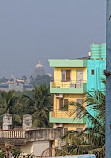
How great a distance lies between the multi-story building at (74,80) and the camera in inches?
1491

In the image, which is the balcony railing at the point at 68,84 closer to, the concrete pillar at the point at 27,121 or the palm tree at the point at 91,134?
the concrete pillar at the point at 27,121

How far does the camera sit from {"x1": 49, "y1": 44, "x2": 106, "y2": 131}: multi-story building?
1491 inches

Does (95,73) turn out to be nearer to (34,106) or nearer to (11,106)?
(34,106)

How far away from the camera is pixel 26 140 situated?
101ft

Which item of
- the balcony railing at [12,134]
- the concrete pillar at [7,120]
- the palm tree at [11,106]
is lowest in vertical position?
the balcony railing at [12,134]

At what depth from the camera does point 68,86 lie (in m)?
38.7

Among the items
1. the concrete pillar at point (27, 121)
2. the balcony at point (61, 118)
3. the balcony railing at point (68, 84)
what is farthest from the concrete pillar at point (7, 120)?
the balcony railing at point (68, 84)

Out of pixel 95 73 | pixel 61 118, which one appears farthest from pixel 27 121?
pixel 95 73

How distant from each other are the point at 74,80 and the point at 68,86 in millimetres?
562

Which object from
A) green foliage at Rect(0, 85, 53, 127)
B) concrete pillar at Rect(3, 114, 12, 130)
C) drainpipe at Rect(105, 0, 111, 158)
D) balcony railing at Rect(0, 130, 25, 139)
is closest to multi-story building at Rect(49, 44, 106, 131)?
concrete pillar at Rect(3, 114, 12, 130)

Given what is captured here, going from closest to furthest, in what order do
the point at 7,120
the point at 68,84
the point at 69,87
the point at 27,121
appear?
1. the point at 7,120
2. the point at 27,121
3. the point at 69,87
4. the point at 68,84

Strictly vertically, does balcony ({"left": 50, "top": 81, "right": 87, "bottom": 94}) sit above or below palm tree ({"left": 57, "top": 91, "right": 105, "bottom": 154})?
above

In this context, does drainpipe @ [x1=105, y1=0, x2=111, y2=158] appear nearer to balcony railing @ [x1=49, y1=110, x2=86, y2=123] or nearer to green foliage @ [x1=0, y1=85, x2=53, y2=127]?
balcony railing @ [x1=49, y1=110, x2=86, y2=123]

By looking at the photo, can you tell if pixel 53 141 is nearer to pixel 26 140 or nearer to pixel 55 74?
pixel 26 140
